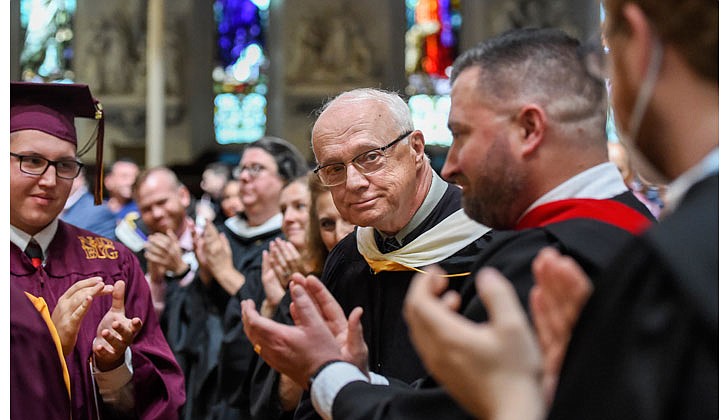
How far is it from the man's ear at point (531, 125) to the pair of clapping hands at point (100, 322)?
169 centimetres

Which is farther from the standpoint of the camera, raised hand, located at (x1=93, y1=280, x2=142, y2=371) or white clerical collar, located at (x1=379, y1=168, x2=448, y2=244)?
white clerical collar, located at (x1=379, y1=168, x2=448, y2=244)

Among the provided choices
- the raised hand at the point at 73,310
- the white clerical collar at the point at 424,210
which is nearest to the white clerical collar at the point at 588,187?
the white clerical collar at the point at 424,210

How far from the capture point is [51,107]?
3.76 metres

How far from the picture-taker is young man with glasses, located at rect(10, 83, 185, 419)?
3.53 metres

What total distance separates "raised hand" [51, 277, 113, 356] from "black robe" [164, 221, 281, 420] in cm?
211

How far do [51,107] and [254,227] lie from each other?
2794 millimetres

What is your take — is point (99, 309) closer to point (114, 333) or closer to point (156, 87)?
point (114, 333)

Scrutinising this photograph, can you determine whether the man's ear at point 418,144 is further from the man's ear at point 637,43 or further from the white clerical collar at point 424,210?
the man's ear at point 637,43

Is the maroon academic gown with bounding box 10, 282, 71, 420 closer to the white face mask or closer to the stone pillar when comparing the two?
the white face mask

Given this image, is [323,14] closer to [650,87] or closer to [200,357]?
[200,357]

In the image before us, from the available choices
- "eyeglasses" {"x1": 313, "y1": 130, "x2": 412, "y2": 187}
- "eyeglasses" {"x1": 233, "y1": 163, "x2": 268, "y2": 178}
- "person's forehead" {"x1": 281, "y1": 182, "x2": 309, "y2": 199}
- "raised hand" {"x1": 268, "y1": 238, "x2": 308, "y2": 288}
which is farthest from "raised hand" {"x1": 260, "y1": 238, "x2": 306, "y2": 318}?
"eyeglasses" {"x1": 233, "y1": 163, "x2": 268, "y2": 178}

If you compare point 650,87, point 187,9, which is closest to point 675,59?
point 650,87

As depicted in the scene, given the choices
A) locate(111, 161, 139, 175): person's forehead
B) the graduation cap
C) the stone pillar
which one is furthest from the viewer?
the stone pillar

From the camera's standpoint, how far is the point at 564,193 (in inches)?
85.0
